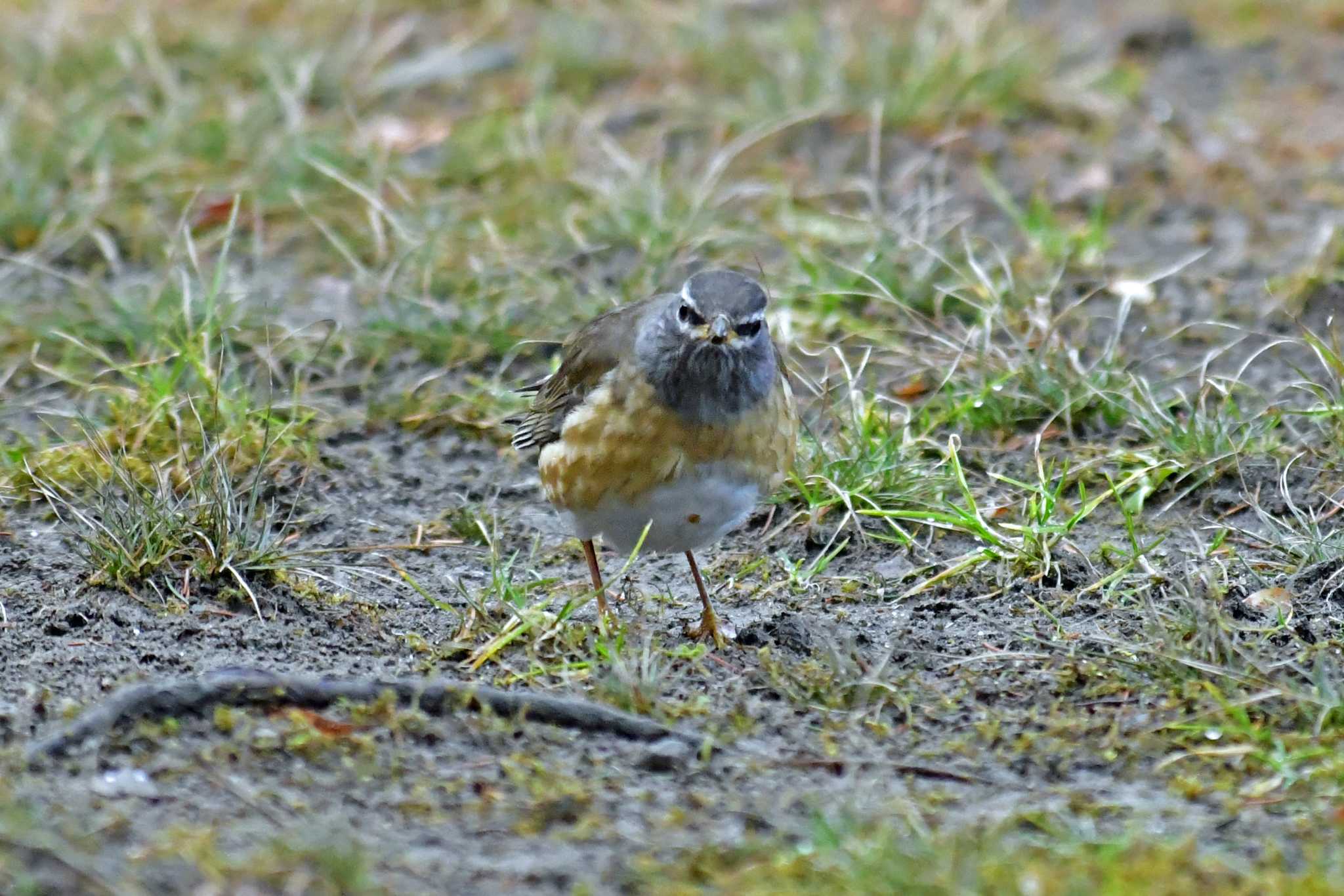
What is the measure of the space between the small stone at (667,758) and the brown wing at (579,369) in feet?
4.32

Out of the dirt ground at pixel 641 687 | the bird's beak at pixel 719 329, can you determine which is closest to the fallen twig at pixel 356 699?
the dirt ground at pixel 641 687

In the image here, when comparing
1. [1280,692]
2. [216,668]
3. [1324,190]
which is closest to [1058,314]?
[1324,190]

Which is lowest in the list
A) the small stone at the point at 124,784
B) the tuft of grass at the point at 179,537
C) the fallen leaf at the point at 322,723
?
the fallen leaf at the point at 322,723

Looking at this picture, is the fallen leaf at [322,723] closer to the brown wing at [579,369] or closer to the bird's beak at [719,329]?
the brown wing at [579,369]

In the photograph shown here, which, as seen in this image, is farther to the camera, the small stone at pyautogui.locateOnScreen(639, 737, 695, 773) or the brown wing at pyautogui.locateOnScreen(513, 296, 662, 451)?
the brown wing at pyautogui.locateOnScreen(513, 296, 662, 451)

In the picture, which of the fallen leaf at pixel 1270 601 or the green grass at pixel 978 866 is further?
the fallen leaf at pixel 1270 601

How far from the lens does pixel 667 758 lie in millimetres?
4117

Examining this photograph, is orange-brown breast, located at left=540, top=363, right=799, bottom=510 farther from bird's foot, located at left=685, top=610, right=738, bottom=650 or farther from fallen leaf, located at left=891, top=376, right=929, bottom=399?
fallen leaf, located at left=891, top=376, right=929, bottom=399

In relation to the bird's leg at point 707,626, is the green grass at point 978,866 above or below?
above

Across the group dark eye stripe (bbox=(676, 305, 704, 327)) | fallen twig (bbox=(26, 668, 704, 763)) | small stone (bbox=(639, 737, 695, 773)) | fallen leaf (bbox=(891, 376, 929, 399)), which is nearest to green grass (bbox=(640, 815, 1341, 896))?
small stone (bbox=(639, 737, 695, 773))

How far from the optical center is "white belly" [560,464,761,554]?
4.87m

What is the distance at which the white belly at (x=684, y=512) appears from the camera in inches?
192

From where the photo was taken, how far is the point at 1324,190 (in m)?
8.26

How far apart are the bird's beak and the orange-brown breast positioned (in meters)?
0.22
